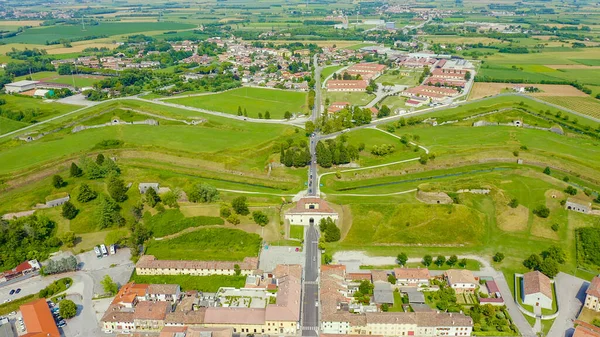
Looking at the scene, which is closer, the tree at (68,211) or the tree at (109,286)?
the tree at (109,286)

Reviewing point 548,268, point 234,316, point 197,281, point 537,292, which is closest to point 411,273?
point 537,292

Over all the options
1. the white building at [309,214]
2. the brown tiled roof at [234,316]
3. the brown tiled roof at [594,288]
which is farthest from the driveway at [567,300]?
the brown tiled roof at [234,316]

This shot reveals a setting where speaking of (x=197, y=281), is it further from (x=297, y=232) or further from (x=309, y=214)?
(x=309, y=214)

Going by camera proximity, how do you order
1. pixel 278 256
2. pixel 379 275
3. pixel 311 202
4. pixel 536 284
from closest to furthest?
pixel 536 284 < pixel 379 275 < pixel 278 256 < pixel 311 202

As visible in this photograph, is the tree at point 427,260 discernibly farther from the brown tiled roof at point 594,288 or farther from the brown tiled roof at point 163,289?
the brown tiled roof at point 163,289

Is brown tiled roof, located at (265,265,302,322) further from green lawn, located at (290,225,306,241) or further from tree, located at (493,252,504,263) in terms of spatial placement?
tree, located at (493,252,504,263)

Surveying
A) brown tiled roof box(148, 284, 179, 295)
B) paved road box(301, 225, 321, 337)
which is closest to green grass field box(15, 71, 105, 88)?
brown tiled roof box(148, 284, 179, 295)
